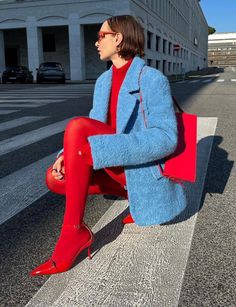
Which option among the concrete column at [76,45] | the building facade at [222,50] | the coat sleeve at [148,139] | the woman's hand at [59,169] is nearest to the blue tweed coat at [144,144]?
the coat sleeve at [148,139]

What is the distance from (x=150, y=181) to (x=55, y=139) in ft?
13.6

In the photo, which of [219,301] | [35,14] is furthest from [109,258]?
[35,14]

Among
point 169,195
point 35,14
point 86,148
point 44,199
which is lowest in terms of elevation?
point 44,199

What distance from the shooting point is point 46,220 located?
3.00m

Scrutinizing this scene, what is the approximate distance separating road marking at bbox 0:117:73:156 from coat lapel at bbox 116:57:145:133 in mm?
3360

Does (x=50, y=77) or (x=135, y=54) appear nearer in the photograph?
(x=135, y=54)

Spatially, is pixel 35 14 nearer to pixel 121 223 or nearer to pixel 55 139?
pixel 55 139

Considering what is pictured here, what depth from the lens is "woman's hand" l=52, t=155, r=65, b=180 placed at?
2.34 m

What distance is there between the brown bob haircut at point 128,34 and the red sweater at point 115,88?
0.07m

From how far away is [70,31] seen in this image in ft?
101

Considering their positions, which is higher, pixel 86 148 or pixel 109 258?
pixel 86 148

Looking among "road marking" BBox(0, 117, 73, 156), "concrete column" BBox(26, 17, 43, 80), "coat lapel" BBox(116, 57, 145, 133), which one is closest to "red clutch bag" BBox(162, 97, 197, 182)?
"coat lapel" BBox(116, 57, 145, 133)

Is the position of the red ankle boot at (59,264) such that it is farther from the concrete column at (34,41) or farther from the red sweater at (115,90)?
the concrete column at (34,41)

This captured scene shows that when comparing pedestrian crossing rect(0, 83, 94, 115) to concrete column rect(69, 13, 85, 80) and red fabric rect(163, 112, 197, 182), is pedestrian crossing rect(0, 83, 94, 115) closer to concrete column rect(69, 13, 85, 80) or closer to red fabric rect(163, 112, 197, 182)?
red fabric rect(163, 112, 197, 182)
